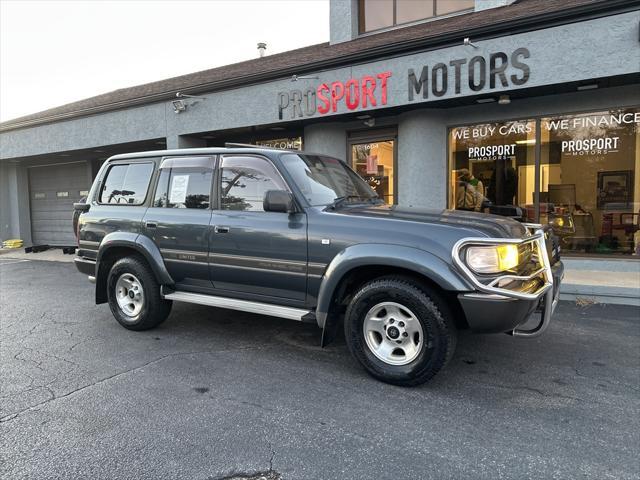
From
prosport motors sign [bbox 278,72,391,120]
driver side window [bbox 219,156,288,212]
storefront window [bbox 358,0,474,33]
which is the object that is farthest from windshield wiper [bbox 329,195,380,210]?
storefront window [bbox 358,0,474,33]

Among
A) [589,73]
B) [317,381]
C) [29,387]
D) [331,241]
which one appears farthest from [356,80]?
[29,387]

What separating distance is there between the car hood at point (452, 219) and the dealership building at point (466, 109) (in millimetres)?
4428

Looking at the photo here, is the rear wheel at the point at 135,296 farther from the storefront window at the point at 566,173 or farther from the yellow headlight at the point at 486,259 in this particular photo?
the storefront window at the point at 566,173

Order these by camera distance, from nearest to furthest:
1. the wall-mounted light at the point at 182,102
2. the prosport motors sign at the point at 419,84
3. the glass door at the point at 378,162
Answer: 1. the prosport motors sign at the point at 419,84
2. the glass door at the point at 378,162
3. the wall-mounted light at the point at 182,102

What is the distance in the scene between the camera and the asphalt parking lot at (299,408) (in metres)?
2.68

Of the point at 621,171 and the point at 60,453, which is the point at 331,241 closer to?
the point at 60,453

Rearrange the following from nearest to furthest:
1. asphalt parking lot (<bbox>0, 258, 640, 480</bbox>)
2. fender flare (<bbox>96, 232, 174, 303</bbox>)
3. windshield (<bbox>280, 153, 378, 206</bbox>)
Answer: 1. asphalt parking lot (<bbox>0, 258, 640, 480</bbox>)
2. windshield (<bbox>280, 153, 378, 206</bbox>)
3. fender flare (<bbox>96, 232, 174, 303</bbox>)

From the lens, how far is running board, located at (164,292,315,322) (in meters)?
4.11

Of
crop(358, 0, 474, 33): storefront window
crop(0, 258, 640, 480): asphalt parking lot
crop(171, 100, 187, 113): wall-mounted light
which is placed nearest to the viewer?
crop(0, 258, 640, 480): asphalt parking lot

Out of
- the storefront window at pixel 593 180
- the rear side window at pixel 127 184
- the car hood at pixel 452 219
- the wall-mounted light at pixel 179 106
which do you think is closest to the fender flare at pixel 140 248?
the rear side window at pixel 127 184

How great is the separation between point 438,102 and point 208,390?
6.80 meters

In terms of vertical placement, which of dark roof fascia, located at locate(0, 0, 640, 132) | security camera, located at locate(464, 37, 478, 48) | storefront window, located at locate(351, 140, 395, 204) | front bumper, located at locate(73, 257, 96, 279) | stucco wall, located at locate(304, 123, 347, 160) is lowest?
front bumper, located at locate(73, 257, 96, 279)

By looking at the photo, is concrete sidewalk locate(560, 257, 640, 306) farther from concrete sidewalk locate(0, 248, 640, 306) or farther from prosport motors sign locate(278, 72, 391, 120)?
prosport motors sign locate(278, 72, 391, 120)

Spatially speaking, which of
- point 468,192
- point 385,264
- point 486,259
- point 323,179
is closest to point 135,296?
point 323,179
